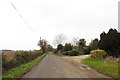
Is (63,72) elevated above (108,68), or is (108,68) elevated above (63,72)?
(108,68)

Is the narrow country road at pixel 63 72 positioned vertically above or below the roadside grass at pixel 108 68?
below

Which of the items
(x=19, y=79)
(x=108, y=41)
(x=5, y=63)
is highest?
(x=108, y=41)

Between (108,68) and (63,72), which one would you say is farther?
(108,68)

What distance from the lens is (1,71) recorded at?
7699mm

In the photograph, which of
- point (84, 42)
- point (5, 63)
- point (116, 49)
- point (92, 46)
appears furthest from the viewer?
point (84, 42)

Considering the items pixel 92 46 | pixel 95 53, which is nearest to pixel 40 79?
pixel 95 53

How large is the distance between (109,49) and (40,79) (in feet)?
46.7

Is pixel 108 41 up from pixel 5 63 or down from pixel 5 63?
up

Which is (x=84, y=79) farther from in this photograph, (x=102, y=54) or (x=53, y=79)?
(x=102, y=54)

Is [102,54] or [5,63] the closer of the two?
[5,63]

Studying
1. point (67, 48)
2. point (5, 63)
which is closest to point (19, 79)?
point (5, 63)

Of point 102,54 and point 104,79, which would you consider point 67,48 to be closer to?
point 102,54

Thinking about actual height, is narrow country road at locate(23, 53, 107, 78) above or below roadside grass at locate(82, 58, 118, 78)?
below

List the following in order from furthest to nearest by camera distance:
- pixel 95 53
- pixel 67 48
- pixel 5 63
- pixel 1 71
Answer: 1. pixel 67 48
2. pixel 95 53
3. pixel 5 63
4. pixel 1 71
